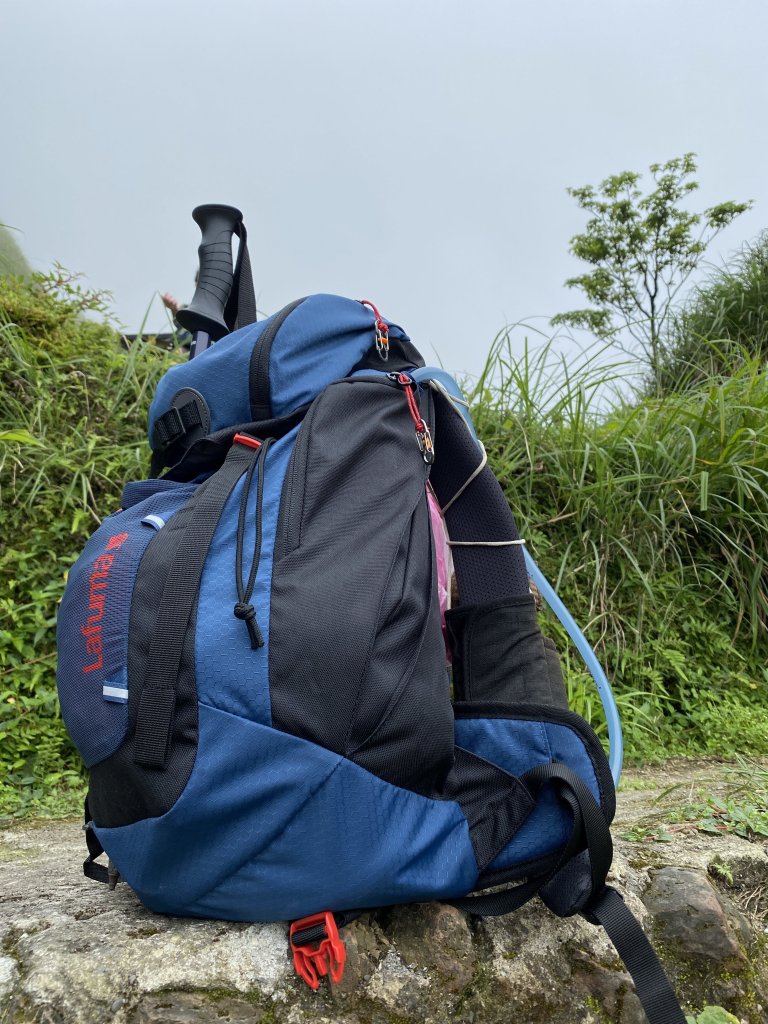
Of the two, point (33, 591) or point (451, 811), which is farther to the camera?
point (33, 591)

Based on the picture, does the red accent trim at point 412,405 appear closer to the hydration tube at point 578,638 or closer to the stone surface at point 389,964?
the hydration tube at point 578,638

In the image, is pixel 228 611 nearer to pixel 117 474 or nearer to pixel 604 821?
pixel 604 821

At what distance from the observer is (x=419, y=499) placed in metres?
1.27

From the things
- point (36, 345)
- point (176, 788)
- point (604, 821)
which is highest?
point (36, 345)

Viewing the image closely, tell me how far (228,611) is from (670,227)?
42.7ft

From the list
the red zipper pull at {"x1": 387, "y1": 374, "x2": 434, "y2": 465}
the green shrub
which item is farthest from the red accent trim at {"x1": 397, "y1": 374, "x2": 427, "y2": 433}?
the green shrub

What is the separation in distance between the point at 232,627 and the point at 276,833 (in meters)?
0.28

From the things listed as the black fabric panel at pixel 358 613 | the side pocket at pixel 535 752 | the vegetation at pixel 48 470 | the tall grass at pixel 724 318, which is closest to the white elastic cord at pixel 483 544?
the black fabric panel at pixel 358 613

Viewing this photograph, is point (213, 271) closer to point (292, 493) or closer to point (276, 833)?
point (292, 493)

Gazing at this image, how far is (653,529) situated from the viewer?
289cm

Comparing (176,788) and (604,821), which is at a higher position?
(176,788)

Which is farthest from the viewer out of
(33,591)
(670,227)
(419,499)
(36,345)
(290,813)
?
(670,227)

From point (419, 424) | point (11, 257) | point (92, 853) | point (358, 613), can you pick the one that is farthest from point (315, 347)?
point (11, 257)

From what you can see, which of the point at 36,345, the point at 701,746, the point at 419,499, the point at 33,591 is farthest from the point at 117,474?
the point at 701,746
